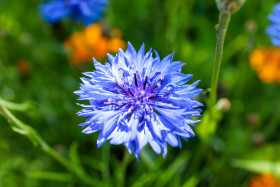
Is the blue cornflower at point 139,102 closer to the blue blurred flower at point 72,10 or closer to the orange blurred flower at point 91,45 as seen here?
the blue blurred flower at point 72,10

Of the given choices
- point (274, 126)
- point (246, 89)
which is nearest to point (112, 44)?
point (246, 89)

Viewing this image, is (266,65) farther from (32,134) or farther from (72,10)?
(32,134)

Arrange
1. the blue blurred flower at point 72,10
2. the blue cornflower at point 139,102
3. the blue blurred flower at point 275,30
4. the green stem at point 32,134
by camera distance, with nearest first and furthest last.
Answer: the blue cornflower at point 139,102, the green stem at point 32,134, the blue blurred flower at point 275,30, the blue blurred flower at point 72,10

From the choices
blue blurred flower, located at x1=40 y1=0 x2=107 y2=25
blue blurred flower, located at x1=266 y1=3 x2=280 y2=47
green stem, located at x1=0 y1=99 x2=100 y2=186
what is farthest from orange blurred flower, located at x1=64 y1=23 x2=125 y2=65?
blue blurred flower, located at x1=266 y1=3 x2=280 y2=47

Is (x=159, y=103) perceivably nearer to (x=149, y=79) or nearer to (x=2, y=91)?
(x=149, y=79)

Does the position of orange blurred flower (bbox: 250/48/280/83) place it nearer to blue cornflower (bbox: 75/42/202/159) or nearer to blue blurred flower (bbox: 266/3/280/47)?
blue blurred flower (bbox: 266/3/280/47)

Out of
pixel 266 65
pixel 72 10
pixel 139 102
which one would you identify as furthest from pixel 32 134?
pixel 266 65

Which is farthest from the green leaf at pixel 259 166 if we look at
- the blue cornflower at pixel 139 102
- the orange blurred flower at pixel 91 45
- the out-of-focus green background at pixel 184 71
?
the orange blurred flower at pixel 91 45
